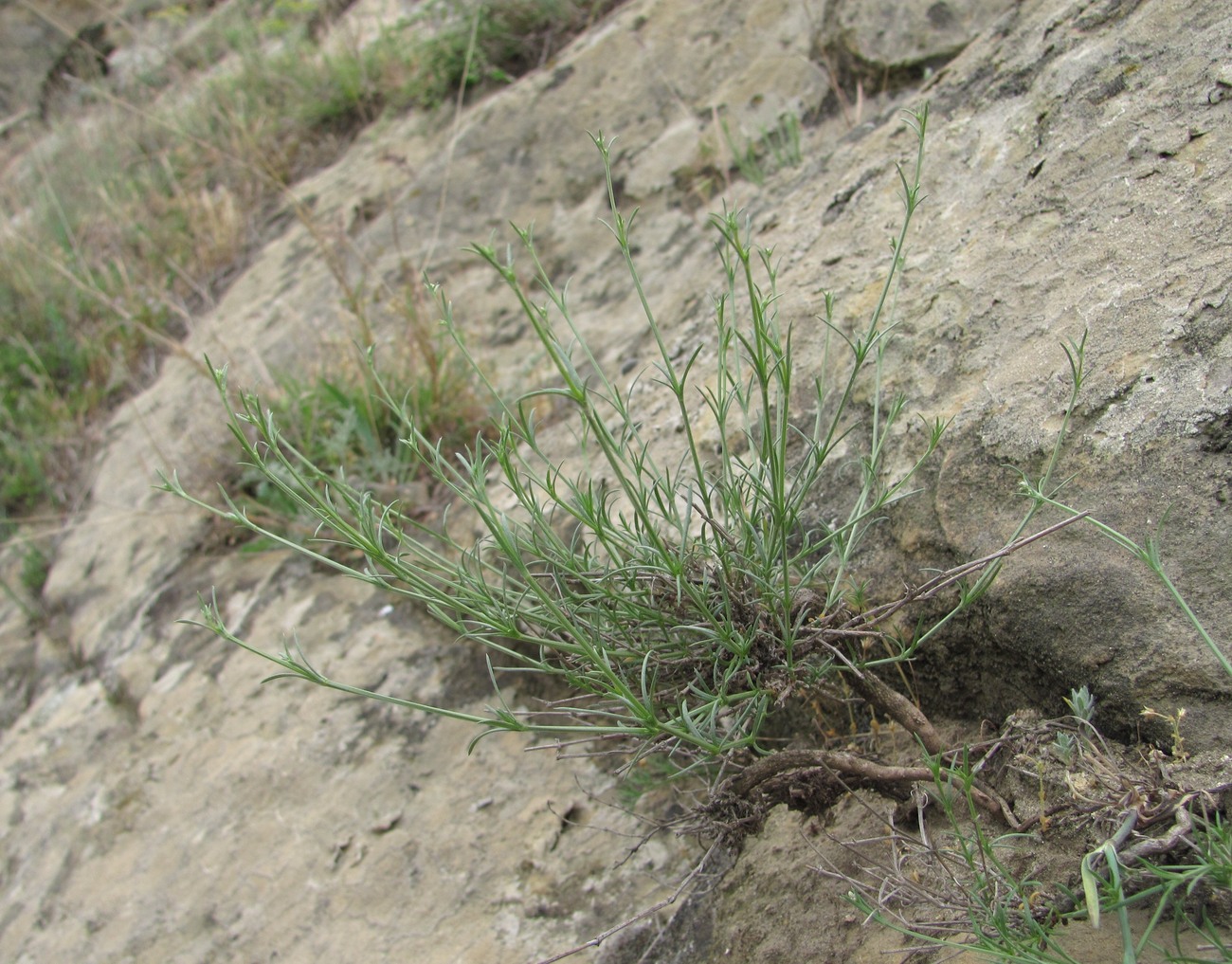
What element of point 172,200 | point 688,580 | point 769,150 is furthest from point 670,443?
point 172,200

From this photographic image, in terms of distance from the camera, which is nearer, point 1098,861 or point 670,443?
point 1098,861

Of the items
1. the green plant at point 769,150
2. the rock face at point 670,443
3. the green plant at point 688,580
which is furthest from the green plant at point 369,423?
the green plant at point 688,580

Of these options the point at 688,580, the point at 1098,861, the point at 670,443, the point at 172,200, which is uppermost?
the point at 172,200

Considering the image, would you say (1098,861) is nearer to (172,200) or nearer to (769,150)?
(769,150)

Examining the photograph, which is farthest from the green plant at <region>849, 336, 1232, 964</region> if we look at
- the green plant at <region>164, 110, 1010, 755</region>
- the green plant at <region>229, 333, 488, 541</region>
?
the green plant at <region>229, 333, 488, 541</region>

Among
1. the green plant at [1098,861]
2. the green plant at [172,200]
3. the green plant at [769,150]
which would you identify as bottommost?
the green plant at [1098,861]

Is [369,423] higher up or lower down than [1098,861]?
higher up

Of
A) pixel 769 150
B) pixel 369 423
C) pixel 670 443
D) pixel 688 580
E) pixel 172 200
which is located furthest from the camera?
pixel 172 200

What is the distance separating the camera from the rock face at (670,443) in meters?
1.33

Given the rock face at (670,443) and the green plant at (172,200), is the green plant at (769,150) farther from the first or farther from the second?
the green plant at (172,200)

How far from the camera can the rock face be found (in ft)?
4.36

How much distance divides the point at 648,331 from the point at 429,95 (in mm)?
2416

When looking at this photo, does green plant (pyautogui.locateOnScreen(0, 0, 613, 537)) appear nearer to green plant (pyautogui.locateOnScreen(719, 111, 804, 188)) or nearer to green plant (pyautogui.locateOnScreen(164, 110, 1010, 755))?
green plant (pyautogui.locateOnScreen(719, 111, 804, 188))

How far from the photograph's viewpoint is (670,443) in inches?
79.8
